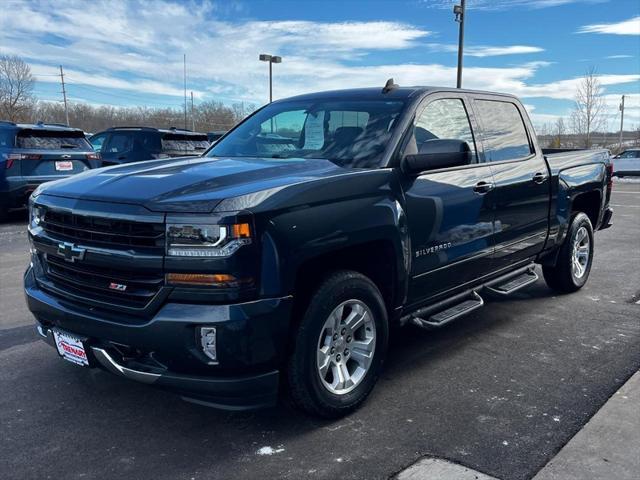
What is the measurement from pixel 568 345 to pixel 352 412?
2123 mm

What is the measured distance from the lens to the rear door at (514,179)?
4.78 meters

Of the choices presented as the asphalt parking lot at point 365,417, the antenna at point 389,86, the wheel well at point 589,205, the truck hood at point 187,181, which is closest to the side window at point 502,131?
the antenna at point 389,86

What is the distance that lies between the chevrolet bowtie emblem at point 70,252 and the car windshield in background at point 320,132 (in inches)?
60.6

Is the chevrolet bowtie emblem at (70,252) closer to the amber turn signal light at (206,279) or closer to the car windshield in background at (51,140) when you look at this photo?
the amber turn signal light at (206,279)

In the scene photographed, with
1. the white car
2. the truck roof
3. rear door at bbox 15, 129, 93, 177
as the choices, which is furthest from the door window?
the white car

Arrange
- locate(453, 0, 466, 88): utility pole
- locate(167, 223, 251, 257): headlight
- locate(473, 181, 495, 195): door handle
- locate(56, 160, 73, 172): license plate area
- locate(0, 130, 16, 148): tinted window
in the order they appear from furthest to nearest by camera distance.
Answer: locate(453, 0, 466, 88): utility pole < locate(56, 160, 73, 172): license plate area < locate(0, 130, 16, 148): tinted window < locate(473, 181, 495, 195): door handle < locate(167, 223, 251, 257): headlight

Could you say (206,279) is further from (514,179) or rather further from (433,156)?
(514,179)

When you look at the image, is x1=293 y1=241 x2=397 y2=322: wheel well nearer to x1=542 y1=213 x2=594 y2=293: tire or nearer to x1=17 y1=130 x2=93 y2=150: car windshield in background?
x1=542 y1=213 x2=594 y2=293: tire

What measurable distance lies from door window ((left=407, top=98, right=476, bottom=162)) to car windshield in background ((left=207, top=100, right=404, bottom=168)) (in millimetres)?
194

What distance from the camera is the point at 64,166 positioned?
1097 cm

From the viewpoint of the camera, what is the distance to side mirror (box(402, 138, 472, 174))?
3.78 metres

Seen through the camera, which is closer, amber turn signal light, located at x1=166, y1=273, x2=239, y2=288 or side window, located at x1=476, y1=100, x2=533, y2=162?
amber turn signal light, located at x1=166, y1=273, x2=239, y2=288

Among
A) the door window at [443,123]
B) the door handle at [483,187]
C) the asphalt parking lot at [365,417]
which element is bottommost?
the asphalt parking lot at [365,417]

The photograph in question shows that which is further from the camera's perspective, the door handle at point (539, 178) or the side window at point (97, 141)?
the side window at point (97, 141)
